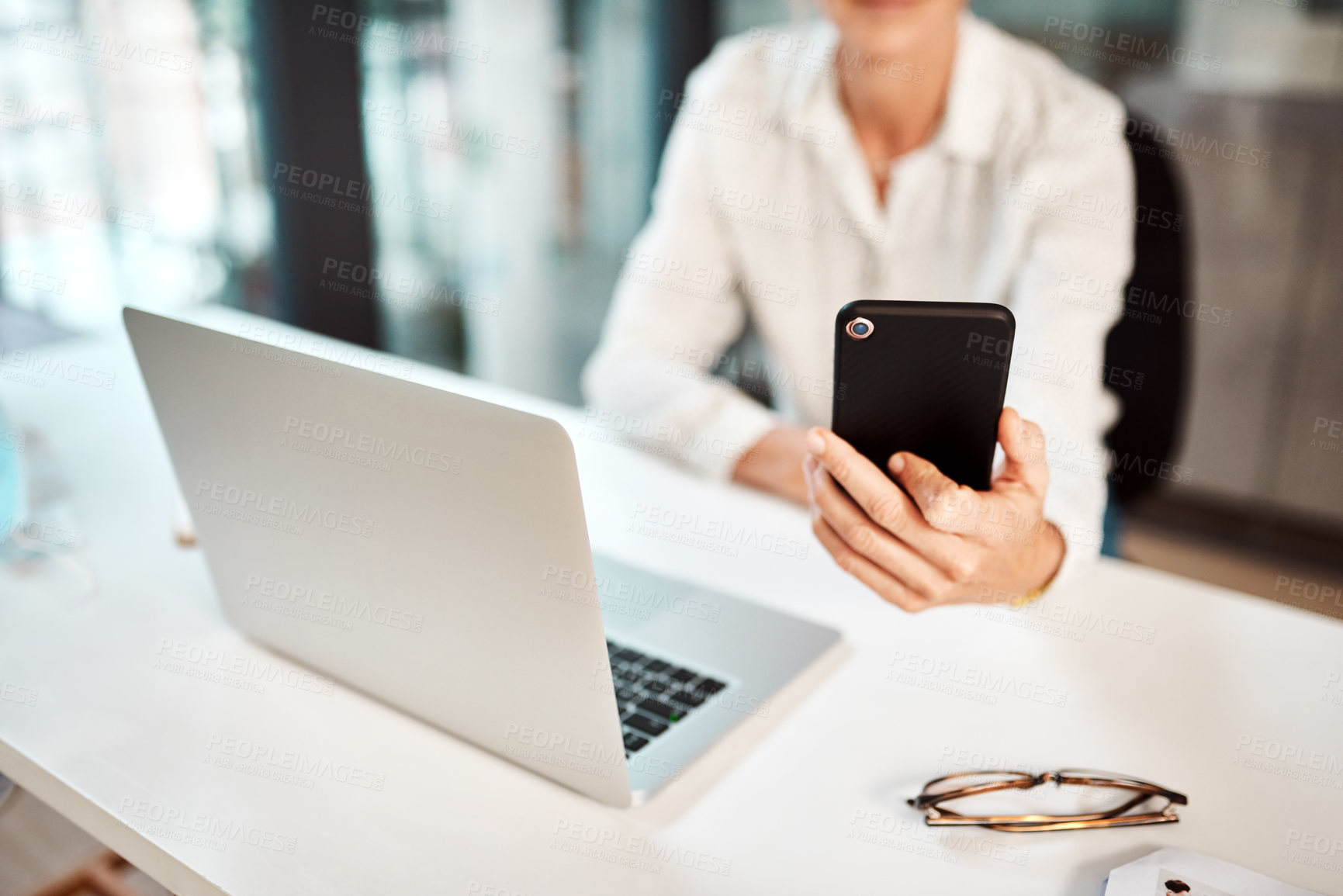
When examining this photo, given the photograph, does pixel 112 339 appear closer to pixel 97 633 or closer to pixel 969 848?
pixel 97 633

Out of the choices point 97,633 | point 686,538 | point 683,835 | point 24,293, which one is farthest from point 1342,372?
point 24,293

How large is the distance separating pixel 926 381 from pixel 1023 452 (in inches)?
4.4

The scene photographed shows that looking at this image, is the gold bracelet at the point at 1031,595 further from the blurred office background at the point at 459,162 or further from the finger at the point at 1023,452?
the blurred office background at the point at 459,162

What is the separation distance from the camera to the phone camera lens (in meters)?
0.70

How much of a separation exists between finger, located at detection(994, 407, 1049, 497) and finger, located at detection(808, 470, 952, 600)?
93mm

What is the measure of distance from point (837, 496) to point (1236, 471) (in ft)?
6.75

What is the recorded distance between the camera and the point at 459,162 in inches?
112

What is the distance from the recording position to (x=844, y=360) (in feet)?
2.37

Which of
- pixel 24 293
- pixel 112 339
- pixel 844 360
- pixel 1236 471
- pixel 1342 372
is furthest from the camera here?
pixel 24 293

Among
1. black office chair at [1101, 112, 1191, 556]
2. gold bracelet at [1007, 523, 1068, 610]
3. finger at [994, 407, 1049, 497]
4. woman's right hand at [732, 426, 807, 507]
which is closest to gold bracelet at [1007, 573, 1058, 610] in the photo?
gold bracelet at [1007, 523, 1068, 610]

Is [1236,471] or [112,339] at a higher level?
[112,339]

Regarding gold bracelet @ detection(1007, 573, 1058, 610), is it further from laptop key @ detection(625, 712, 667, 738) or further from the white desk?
laptop key @ detection(625, 712, 667, 738)

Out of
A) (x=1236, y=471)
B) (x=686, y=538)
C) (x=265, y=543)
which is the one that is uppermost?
(x=265, y=543)

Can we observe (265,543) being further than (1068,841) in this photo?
Yes
